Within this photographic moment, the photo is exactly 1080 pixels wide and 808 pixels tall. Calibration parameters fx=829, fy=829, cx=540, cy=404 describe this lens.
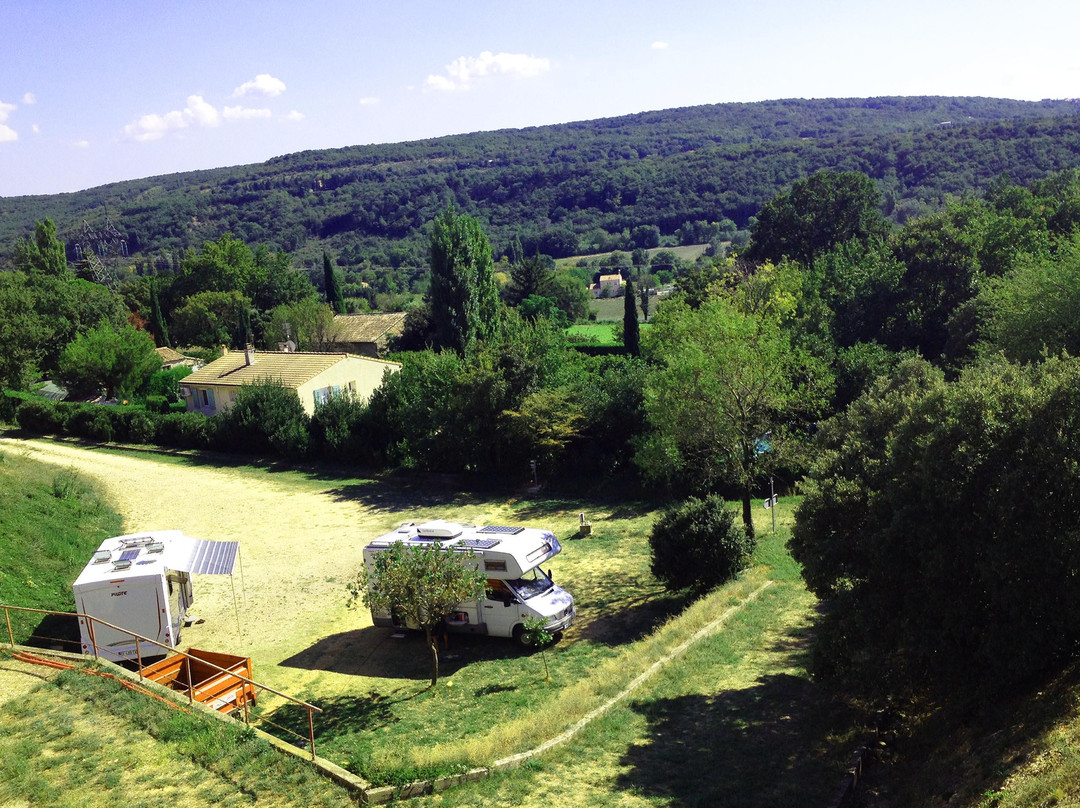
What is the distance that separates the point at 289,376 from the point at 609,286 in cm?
8019

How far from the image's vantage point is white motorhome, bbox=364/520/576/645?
16.6 meters

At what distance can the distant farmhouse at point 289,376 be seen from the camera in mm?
39312

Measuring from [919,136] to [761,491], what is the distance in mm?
133077

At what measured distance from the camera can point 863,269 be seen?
4750 centimetres

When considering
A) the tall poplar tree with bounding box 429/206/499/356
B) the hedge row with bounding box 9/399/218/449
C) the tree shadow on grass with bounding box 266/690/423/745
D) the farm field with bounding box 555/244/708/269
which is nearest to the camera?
the tree shadow on grass with bounding box 266/690/423/745

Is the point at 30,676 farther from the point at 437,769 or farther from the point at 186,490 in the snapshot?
the point at 186,490

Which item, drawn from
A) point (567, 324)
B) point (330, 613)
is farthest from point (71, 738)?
point (567, 324)

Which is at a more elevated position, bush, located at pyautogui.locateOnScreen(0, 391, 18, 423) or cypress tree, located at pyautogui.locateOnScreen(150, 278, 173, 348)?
cypress tree, located at pyautogui.locateOnScreen(150, 278, 173, 348)

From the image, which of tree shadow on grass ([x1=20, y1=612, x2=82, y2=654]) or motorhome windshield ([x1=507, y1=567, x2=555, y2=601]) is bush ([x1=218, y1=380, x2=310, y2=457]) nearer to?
tree shadow on grass ([x1=20, y1=612, x2=82, y2=654])

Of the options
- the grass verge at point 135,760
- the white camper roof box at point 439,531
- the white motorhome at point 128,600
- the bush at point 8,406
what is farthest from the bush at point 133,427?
the grass verge at point 135,760

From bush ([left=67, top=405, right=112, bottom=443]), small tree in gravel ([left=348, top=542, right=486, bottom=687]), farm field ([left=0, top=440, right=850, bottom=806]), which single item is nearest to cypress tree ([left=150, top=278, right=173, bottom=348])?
bush ([left=67, top=405, right=112, bottom=443])

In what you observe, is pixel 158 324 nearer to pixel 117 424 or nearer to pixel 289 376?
pixel 117 424

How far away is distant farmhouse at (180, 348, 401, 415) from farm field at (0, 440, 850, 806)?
1181 cm

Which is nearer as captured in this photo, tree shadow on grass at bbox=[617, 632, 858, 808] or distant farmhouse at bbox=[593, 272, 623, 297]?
tree shadow on grass at bbox=[617, 632, 858, 808]
